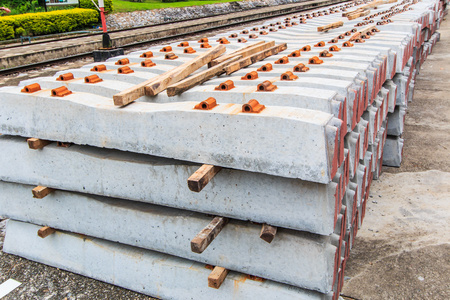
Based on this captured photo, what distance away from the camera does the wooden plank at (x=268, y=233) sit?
2.48 m

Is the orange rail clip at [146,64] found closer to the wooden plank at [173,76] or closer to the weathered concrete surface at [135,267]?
the wooden plank at [173,76]

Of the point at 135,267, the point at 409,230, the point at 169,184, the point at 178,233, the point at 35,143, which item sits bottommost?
the point at 409,230

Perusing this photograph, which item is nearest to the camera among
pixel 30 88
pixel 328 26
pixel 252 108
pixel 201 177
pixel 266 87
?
pixel 201 177

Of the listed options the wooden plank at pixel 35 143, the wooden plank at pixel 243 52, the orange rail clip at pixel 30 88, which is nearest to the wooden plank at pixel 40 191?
the wooden plank at pixel 35 143

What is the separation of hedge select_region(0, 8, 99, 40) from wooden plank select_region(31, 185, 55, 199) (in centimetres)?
2036

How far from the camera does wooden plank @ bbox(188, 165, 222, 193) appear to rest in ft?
7.46

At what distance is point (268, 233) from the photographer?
249cm

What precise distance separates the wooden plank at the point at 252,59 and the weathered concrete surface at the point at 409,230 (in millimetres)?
2120

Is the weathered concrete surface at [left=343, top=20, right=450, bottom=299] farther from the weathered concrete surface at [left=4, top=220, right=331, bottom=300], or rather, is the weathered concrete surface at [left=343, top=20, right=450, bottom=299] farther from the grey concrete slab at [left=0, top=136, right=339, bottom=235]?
the grey concrete slab at [left=0, top=136, right=339, bottom=235]

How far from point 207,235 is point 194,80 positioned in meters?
1.43

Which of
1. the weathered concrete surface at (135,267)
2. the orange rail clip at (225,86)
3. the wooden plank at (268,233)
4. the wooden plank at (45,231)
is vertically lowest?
the weathered concrete surface at (135,267)

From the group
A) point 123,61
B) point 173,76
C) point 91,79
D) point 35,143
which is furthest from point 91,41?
point 35,143

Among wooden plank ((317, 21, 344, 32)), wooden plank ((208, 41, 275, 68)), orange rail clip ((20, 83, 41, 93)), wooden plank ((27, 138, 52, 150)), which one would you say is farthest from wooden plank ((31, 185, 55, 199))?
wooden plank ((317, 21, 344, 32))

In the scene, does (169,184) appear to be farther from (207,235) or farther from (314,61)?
A: (314,61)
